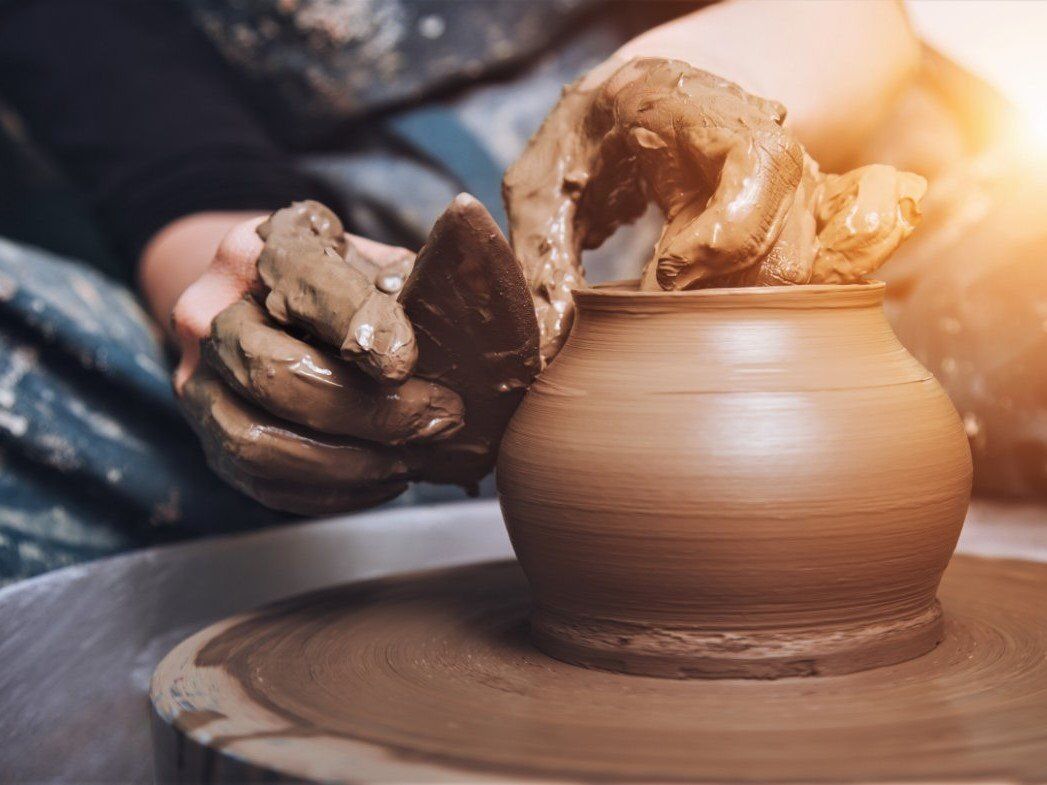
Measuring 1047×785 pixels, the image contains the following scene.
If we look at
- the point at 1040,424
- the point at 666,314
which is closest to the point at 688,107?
the point at 666,314

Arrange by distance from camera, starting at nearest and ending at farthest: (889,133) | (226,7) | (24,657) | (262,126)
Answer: (24,657) → (889,133) → (226,7) → (262,126)

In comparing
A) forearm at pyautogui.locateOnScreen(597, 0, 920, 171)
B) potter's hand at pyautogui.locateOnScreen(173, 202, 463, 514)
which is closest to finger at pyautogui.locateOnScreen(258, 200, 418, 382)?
potter's hand at pyautogui.locateOnScreen(173, 202, 463, 514)

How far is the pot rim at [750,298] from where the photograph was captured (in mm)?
942

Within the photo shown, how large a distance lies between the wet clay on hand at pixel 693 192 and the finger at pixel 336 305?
211mm

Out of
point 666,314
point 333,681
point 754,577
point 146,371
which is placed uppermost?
point 666,314

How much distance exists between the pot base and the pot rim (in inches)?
10.3

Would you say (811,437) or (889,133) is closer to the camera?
(811,437)

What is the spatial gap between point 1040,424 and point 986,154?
1.68 ft

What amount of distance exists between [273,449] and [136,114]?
1.56 metres

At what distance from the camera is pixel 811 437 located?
0.89m

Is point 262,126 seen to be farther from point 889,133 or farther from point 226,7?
point 889,133

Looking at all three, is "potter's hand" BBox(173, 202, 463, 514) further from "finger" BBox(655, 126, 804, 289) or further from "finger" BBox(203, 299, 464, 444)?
"finger" BBox(655, 126, 804, 289)

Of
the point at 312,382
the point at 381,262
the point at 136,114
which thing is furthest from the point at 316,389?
the point at 136,114

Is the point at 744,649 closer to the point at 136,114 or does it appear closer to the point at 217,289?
the point at 217,289
